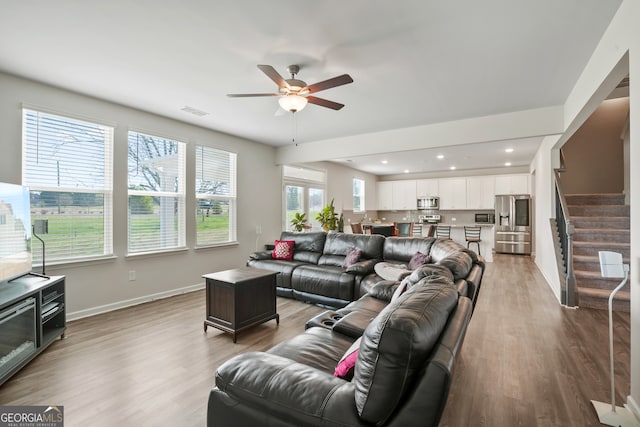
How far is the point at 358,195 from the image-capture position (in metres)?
10.0

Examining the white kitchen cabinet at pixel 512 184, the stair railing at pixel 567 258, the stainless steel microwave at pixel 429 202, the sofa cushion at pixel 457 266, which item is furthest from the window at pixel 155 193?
the white kitchen cabinet at pixel 512 184

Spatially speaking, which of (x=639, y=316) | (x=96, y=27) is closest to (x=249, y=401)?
(x=639, y=316)

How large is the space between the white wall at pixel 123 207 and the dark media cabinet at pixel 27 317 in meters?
0.67

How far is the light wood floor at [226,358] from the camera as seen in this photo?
6.43ft

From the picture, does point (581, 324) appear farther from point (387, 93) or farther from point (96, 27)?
point (96, 27)

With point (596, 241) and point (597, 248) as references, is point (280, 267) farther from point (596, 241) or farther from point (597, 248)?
point (596, 241)

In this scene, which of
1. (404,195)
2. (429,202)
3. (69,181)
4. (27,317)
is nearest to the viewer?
(27,317)

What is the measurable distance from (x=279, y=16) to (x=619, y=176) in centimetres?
721

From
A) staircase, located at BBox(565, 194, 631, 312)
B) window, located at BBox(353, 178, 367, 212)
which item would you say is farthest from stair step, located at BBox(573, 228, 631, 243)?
window, located at BBox(353, 178, 367, 212)

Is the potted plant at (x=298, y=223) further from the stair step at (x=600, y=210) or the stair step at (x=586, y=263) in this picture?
the stair step at (x=600, y=210)

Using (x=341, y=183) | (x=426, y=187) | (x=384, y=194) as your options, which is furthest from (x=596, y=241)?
(x=384, y=194)

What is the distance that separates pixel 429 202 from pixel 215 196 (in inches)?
285

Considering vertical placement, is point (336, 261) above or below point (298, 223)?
below

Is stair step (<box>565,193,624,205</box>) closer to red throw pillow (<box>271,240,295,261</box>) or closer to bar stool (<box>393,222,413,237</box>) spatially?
bar stool (<box>393,222,413,237</box>)
